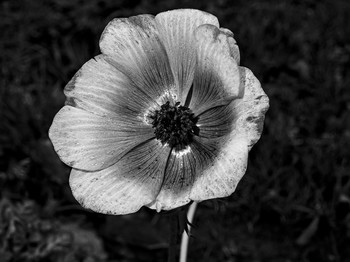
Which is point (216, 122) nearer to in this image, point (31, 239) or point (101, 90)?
point (101, 90)

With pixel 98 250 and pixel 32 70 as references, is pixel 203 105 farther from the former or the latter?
pixel 32 70

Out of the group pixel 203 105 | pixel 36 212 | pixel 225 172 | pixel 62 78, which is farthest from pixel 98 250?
pixel 225 172

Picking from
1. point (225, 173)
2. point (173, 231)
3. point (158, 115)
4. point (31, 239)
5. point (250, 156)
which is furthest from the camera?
point (250, 156)

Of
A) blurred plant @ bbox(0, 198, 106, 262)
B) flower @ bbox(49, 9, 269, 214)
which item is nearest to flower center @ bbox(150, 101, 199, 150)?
flower @ bbox(49, 9, 269, 214)

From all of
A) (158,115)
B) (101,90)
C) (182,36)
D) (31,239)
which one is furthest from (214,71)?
(31,239)

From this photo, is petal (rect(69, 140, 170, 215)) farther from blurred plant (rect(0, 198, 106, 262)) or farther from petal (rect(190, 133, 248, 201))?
blurred plant (rect(0, 198, 106, 262))
